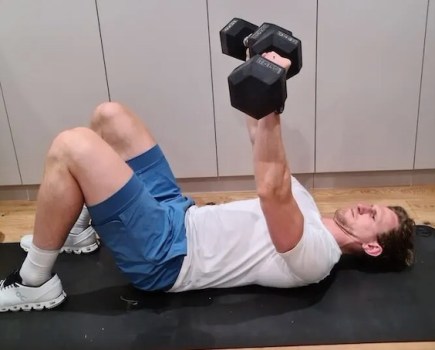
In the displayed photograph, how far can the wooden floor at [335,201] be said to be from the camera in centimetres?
248

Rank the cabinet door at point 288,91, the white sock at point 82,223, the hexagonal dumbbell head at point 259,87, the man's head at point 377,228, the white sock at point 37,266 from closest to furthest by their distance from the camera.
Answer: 1. the hexagonal dumbbell head at point 259,87
2. the white sock at point 37,266
3. the man's head at point 377,228
4. the white sock at point 82,223
5. the cabinet door at point 288,91

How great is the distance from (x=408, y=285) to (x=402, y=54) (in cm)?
106

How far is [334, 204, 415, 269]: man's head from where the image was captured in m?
1.84

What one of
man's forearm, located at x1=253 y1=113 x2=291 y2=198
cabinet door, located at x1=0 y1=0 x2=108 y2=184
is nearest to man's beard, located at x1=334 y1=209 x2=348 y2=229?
man's forearm, located at x1=253 y1=113 x2=291 y2=198

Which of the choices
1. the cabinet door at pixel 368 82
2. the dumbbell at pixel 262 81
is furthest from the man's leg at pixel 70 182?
the cabinet door at pixel 368 82

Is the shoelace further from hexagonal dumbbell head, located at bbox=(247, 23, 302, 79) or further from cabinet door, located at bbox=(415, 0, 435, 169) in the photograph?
cabinet door, located at bbox=(415, 0, 435, 169)

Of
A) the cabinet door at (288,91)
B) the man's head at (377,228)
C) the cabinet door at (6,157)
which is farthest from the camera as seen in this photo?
the cabinet door at (6,157)

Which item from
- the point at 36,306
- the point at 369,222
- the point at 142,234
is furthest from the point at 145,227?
the point at 369,222

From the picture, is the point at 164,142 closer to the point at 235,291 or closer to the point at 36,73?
the point at 36,73

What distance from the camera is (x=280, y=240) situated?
5.31 feet

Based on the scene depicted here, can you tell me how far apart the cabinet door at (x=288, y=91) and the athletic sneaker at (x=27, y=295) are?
3.58 feet

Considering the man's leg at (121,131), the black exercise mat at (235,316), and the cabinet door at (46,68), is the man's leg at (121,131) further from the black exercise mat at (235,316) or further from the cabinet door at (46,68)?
the cabinet door at (46,68)

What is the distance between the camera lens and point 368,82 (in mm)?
2508

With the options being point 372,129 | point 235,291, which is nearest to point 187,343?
point 235,291
